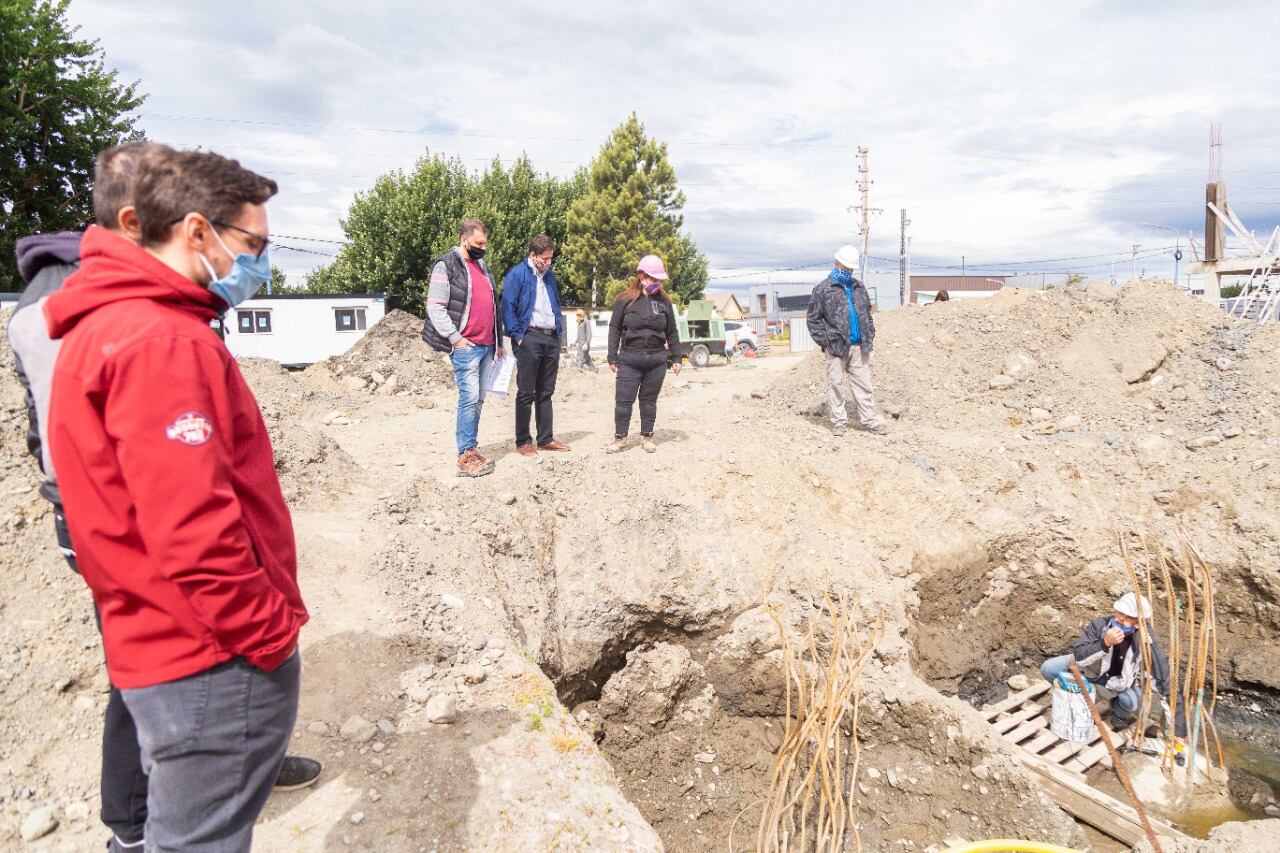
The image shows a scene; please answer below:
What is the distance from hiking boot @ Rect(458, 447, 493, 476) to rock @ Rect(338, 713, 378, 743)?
293 centimetres

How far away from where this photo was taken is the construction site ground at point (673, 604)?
9.76 feet

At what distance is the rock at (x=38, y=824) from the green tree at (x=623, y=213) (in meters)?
23.6

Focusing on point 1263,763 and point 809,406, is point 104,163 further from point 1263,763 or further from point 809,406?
point 809,406

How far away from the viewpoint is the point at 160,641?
1479mm

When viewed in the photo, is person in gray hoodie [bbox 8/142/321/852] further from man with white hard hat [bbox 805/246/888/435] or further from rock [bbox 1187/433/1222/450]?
rock [bbox 1187/433/1222/450]

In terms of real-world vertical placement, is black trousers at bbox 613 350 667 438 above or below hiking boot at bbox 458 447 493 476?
above

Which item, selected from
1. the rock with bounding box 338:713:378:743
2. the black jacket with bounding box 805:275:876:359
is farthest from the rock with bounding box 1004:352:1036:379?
the rock with bounding box 338:713:378:743

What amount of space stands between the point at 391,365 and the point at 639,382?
10283 millimetres

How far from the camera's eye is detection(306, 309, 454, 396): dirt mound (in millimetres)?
14479

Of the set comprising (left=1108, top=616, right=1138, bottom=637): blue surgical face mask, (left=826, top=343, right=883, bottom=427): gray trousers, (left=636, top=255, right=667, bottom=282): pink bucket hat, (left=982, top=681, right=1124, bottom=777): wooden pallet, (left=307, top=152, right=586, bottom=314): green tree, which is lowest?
(left=982, top=681, right=1124, bottom=777): wooden pallet

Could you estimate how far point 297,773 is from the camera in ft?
9.11

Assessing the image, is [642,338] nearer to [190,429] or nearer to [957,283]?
[190,429]

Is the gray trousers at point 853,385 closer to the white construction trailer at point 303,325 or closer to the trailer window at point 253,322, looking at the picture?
the white construction trailer at point 303,325

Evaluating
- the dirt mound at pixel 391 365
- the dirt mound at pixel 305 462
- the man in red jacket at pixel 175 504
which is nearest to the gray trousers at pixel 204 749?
the man in red jacket at pixel 175 504
